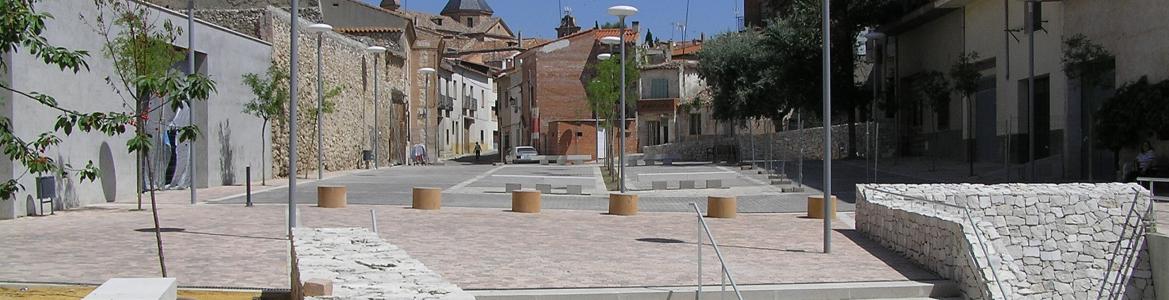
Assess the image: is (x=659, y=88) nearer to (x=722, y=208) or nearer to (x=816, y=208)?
(x=816, y=208)

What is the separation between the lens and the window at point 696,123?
7138cm

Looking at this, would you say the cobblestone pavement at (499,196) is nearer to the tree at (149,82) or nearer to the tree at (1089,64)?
the tree at (149,82)

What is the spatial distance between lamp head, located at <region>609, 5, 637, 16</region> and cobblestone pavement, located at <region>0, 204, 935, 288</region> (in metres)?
5.76

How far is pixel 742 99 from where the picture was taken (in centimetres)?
4975

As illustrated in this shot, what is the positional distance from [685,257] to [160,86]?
7849 millimetres

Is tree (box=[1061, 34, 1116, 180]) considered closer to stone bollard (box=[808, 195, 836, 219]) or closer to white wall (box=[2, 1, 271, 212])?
stone bollard (box=[808, 195, 836, 219])

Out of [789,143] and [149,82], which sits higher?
[149,82]

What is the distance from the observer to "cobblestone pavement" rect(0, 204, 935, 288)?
12.8 meters

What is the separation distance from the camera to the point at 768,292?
1227 centimetres

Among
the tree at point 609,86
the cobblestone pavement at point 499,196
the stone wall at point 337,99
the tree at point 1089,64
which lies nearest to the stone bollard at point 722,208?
the cobblestone pavement at point 499,196

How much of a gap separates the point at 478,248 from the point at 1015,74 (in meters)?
25.6

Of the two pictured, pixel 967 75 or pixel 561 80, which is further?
pixel 561 80

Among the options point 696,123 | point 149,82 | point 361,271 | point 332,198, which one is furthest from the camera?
point 696,123

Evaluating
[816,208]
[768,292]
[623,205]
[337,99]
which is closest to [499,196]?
[623,205]
